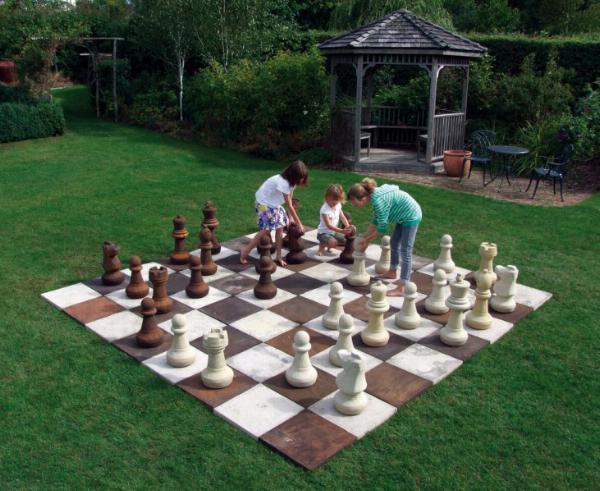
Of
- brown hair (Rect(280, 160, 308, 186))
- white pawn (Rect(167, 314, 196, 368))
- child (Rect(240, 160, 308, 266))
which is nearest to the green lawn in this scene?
white pawn (Rect(167, 314, 196, 368))

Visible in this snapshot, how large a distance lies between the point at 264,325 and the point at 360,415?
1.52m

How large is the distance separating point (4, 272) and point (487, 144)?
9.85m

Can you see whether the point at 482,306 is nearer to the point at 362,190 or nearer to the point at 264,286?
the point at 362,190

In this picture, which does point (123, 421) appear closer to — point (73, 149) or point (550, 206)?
point (550, 206)

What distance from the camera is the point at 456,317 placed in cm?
501

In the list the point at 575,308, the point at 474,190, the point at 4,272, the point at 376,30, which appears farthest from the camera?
the point at 376,30

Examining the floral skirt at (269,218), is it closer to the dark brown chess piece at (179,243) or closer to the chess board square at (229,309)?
the dark brown chess piece at (179,243)

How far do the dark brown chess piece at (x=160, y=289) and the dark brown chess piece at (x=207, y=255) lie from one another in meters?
0.84

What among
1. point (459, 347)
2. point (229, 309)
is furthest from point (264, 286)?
point (459, 347)

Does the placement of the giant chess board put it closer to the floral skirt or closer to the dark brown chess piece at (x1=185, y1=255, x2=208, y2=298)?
the dark brown chess piece at (x1=185, y1=255, x2=208, y2=298)

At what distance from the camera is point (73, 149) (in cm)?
1470

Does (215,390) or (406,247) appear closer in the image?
(215,390)

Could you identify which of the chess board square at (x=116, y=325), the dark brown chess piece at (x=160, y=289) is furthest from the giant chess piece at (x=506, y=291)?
the chess board square at (x=116, y=325)

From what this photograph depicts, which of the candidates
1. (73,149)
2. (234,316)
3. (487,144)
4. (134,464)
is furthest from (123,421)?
(73,149)
